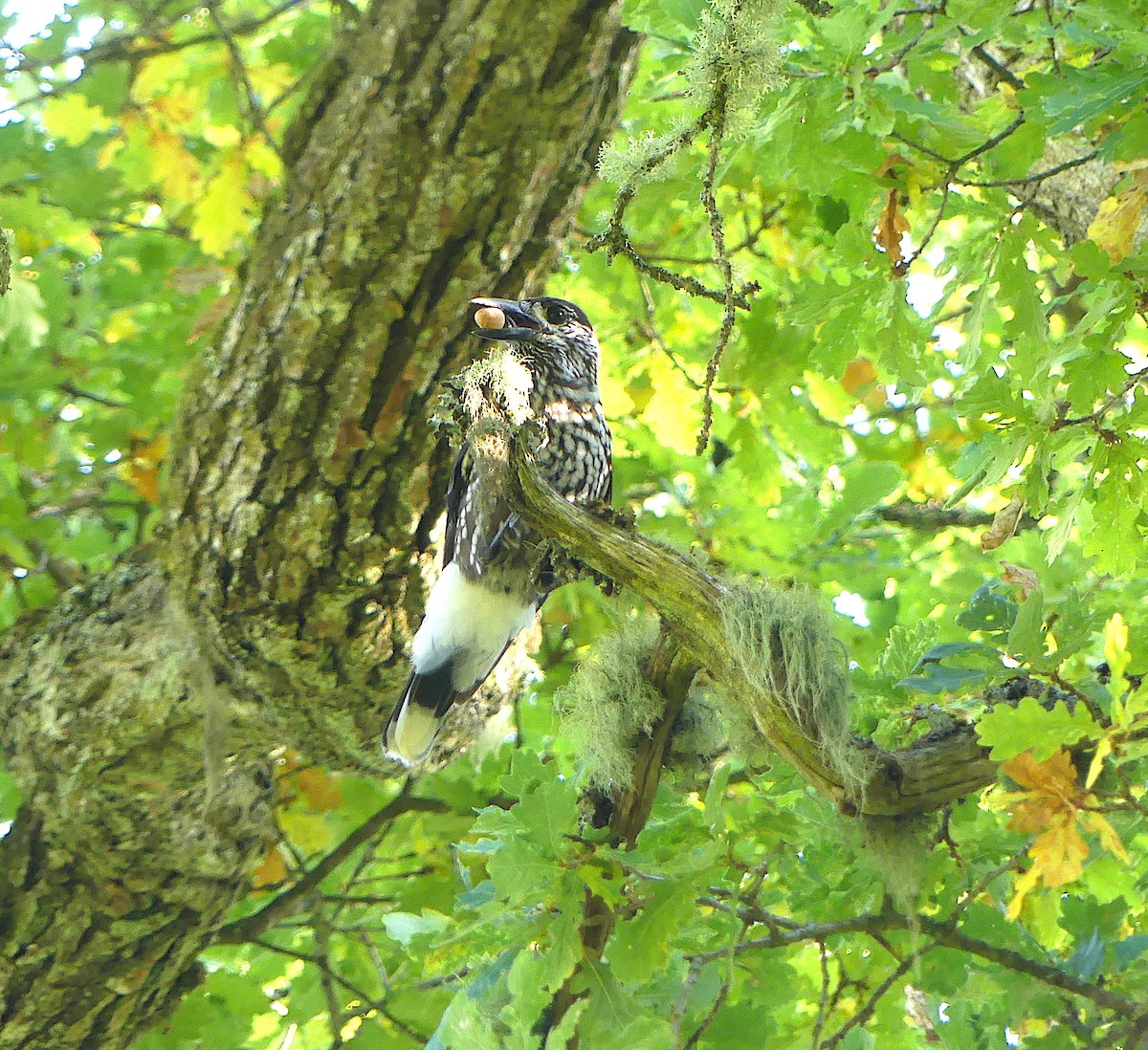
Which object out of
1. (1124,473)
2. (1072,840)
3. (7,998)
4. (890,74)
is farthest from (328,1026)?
(890,74)

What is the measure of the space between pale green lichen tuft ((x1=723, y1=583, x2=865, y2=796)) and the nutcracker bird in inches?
38.5

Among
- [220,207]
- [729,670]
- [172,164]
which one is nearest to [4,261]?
[729,670]

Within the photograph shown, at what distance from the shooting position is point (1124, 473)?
171cm

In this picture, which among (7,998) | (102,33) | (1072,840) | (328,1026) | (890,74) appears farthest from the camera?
(102,33)

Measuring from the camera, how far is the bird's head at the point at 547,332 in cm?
255

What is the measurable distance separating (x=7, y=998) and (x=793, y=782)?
6.74ft

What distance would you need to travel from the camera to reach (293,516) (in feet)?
8.48

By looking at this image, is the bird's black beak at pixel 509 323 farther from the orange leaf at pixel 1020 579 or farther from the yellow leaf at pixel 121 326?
the yellow leaf at pixel 121 326

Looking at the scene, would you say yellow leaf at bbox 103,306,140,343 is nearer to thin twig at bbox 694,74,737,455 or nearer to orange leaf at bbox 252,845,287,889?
orange leaf at bbox 252,845,287,889

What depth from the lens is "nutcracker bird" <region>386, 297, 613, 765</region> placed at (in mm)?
2664

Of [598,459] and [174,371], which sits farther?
[174,371]

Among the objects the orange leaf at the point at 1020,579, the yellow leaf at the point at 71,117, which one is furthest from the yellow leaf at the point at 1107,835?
the yellow leaf at the point at 71,117

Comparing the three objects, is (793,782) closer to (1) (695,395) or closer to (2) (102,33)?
(1) (695,395)

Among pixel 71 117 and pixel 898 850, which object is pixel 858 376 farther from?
pixel 71 117
